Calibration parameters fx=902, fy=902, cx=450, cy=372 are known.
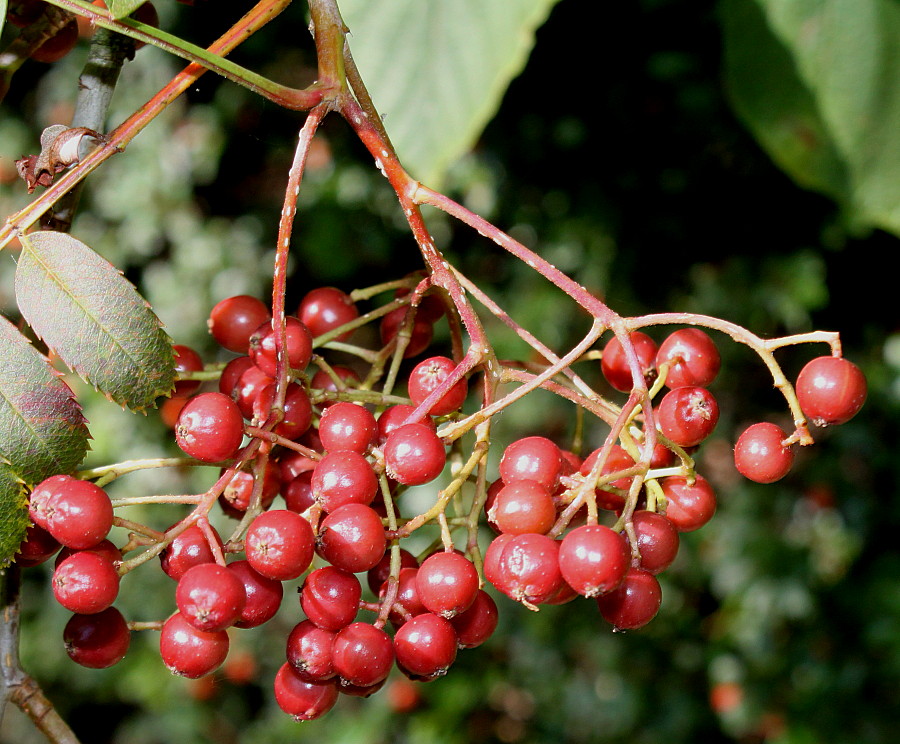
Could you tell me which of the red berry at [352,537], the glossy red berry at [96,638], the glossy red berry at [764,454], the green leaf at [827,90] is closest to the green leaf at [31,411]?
the glossy red berry at [96,638]

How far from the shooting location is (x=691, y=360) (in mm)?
916

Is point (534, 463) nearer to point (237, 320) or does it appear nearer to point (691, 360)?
point (691, 360)

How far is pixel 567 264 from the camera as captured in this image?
2.82 metres

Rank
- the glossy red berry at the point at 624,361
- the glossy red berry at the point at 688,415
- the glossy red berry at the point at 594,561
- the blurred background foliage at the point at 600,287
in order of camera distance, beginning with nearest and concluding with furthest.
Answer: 1. the glossy red berry at the point at 594,561
2. the glossy red berry at the point at 688,415
3. the glossy red berry at the point at 624,361
4. the blurred background foliage at the point at 600,287

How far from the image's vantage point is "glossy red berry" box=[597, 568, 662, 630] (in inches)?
31.0

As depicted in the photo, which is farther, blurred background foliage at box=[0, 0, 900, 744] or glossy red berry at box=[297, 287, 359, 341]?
blurred background foliage at box=[0, 0, 900, 744]

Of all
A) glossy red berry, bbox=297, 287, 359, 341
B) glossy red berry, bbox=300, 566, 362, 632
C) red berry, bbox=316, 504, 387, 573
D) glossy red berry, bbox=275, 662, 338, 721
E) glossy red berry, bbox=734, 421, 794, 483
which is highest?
red berry, bbox=316, 504, 387, 573

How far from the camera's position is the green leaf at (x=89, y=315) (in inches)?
31.4

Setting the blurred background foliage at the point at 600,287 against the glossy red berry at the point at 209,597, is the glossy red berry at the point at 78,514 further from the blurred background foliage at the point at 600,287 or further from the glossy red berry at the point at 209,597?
the blurred background foliage at the point at 600,287

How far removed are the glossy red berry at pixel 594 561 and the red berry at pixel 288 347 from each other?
1.04 ft

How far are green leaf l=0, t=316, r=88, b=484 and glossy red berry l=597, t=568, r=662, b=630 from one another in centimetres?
49

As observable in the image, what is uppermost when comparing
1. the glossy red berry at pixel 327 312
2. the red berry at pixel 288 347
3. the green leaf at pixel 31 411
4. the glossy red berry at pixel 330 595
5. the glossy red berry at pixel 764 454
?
the green leaf at pixel 31 411

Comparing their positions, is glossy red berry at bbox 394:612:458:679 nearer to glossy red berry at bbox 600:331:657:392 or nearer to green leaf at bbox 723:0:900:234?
glossy red berry at bbox 600:331:657:392

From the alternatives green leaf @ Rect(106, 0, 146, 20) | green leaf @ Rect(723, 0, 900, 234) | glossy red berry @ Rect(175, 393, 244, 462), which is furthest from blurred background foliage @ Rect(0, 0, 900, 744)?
glossy red berry @ Rect(175, 393, 244, 462)
